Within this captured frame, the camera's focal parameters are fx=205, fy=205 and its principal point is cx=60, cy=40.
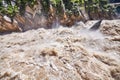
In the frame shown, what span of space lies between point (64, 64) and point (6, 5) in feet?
27.5

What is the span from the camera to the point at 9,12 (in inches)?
569

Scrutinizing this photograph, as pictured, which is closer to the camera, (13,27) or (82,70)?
(82,70)

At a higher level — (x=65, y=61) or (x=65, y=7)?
(x=65, y=61)

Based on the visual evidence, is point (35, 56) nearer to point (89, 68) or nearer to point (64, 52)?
point (64, 52)

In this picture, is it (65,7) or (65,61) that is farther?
(65,7)

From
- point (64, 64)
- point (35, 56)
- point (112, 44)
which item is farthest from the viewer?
point (112, 44)

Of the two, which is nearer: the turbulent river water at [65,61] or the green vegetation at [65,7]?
the turbulent river water at [65,61]

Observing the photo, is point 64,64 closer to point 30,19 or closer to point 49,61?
point 49,61

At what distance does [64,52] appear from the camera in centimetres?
910

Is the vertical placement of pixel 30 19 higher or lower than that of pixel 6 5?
lower

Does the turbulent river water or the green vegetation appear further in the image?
the green vegetation

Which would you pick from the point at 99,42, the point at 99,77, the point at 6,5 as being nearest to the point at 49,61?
the point at 99,77

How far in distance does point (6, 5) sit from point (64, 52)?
24.9 feet

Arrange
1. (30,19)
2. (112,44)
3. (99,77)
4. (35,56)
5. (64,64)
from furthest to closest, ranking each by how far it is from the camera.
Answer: (30,19) < (112,44) < (35,56) < (64,64) < (99,77)
